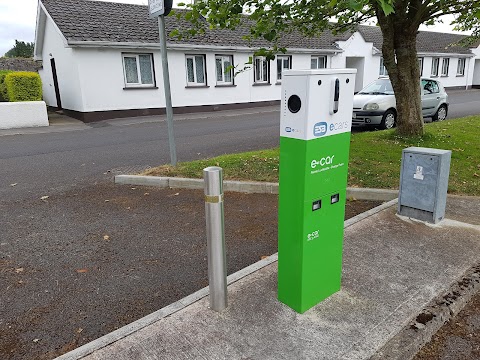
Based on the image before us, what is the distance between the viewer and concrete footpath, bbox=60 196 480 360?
2.52 m

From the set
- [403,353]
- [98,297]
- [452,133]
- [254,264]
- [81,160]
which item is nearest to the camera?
[403,353]

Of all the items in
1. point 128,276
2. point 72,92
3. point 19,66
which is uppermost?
point 19,66

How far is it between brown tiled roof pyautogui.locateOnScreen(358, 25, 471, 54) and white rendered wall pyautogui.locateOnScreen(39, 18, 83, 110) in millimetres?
21035

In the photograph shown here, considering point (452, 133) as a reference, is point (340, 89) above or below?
above

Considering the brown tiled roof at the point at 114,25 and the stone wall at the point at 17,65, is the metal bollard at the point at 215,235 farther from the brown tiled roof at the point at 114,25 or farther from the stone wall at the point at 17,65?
the stone wall at the point at 17,65

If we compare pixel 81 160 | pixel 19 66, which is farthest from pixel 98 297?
pixel 19 66

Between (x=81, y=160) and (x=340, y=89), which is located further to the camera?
(x=81, y=160)

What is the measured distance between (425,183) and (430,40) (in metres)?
36.4

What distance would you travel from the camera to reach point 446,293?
3.14m

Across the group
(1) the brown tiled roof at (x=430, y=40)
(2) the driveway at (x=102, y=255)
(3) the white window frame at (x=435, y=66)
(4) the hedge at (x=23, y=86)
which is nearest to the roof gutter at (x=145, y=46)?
(4) the hedge at (x=23, y=86)

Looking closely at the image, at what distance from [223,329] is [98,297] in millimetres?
1280

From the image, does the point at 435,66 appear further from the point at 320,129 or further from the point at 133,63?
the point at 320,129

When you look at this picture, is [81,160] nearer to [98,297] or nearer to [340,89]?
[98,297]

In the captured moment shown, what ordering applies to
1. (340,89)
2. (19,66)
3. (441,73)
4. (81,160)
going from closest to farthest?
(340,89), (81,160), (19,66), (441,73)
